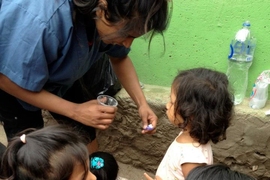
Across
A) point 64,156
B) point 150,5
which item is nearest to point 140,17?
point 150,5

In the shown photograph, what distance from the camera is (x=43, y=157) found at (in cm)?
122

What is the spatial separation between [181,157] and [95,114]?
409 mm

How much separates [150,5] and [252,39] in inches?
43.6

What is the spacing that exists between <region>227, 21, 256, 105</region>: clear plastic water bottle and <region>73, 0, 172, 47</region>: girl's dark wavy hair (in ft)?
3.07

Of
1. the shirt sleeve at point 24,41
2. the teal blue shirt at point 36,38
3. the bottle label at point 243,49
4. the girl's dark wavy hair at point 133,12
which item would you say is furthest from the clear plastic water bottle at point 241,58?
the shirt sleeve at point 24,41

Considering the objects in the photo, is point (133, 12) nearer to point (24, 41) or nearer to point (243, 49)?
point (24, 41)

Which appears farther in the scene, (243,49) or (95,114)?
(243,49)

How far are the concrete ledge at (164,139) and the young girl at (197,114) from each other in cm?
64

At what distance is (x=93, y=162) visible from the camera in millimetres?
1716

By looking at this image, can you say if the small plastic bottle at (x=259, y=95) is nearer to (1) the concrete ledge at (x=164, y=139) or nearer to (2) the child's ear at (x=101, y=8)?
(1) the concrete ledge at (x=164, y=139)

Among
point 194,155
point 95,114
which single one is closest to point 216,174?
point 194,155

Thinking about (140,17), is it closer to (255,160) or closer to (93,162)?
(93,162)

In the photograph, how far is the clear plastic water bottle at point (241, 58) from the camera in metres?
2.16

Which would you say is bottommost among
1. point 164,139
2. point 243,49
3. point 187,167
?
point 164,139
